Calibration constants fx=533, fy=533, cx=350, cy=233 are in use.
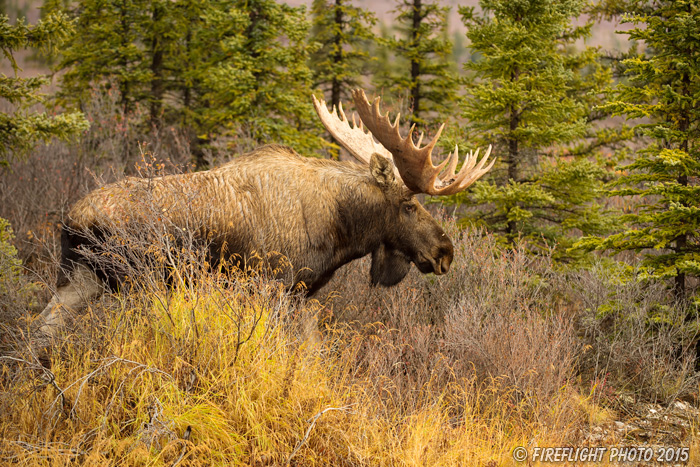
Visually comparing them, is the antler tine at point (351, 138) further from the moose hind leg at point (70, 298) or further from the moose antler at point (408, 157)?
the moose hind leg at point (70, 298)

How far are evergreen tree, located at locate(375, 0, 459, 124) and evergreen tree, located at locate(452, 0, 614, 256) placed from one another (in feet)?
26.0

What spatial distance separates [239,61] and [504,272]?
8138 mm

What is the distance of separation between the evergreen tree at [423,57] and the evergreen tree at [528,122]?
26.0ft

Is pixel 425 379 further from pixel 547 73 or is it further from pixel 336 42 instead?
pixel 336 42

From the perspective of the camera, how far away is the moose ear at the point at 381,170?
4.74m

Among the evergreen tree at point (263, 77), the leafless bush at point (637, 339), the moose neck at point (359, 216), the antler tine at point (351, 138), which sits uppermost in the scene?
the evergreen tree at point (263, 77)

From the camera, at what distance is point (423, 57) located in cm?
1557

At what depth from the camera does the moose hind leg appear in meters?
3.83

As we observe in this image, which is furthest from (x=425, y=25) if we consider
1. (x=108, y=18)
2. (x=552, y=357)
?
(x=552, y=357)

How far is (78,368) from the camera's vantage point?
329 cm

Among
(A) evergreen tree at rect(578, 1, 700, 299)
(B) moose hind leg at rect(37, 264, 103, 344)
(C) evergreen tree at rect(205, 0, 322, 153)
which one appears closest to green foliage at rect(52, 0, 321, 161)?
(C) evergreen tree at rect(205, 0, 322, 153)

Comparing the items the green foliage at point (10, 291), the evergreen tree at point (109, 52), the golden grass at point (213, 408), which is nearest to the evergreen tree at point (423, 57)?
the evergreen tree at point (109, 52)

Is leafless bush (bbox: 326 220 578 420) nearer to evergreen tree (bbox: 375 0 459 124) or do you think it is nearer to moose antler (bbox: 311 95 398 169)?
moose antler (bbox: 311 95 398 169)

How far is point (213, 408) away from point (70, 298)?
1815 millimetres
